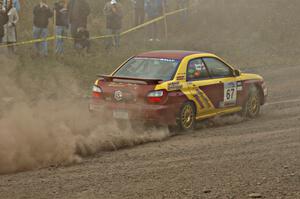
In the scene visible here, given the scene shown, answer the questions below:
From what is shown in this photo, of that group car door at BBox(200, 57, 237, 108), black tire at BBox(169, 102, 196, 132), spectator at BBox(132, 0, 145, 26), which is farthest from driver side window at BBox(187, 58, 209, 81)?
spectator at BBox(132, 0, 145, 26)

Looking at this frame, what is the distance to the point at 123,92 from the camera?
455 inches

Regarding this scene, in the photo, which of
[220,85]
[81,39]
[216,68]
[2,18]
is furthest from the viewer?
[81,39]

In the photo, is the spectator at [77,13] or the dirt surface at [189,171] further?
the spectator at [77,13]

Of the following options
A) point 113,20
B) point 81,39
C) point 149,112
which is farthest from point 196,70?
point 113,20

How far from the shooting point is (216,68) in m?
12.9

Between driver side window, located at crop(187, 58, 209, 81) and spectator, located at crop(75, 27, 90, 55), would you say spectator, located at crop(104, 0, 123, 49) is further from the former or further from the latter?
driver side window, located at crop(187, 58, 209, 81)

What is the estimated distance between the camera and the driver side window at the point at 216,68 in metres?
12.8

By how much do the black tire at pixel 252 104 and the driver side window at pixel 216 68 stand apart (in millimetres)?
753

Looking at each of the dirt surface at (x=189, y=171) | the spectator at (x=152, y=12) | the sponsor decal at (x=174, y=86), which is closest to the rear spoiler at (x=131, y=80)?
the sponsor decal at (x=174, y=86)

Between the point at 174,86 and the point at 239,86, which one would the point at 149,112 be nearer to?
the point at 174,86

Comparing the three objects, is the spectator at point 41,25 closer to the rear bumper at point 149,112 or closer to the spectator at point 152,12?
the spectator at point 152,12

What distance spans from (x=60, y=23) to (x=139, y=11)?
5663 millimetres

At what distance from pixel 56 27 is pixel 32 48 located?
1.20 metres

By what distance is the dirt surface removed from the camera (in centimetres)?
777
